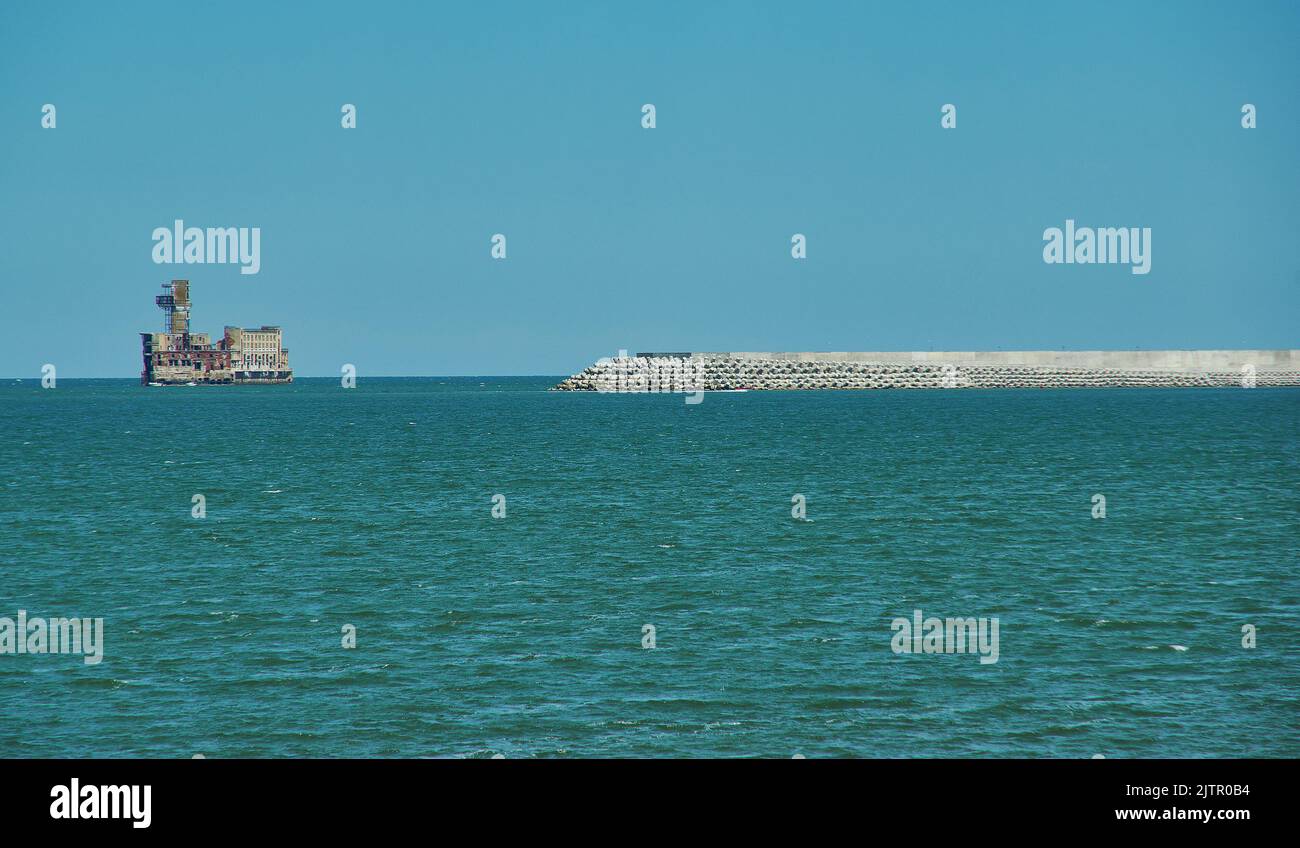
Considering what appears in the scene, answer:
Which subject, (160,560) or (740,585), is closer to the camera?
(740,585)

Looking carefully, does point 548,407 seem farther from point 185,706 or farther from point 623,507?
point 185,706

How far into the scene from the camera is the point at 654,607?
27.9 meters

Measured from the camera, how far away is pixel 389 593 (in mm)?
29875

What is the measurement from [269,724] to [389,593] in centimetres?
1116

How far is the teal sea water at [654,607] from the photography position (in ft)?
60.8

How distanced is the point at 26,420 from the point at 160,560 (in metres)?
119

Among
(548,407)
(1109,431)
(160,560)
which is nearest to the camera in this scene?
(160,560)

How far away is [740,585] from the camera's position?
30.9 m

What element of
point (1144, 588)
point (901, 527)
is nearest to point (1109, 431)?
point (901, 527)

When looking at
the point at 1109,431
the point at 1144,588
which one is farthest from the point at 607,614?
the point at 1109,431

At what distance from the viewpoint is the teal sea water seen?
60.8 ft
